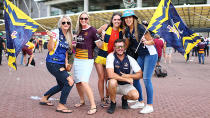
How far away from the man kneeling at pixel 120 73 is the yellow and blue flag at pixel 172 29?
836 mm

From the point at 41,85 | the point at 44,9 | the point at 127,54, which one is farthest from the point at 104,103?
the point at 44,9

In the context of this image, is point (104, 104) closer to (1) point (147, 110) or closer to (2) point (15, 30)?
(1) point (147, 110)

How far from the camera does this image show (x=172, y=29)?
167 inches

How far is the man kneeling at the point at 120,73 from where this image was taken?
12.8 feet

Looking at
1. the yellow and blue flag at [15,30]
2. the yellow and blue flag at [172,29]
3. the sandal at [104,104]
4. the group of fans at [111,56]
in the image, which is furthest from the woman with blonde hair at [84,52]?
the yellow and blue flag at [172,29]

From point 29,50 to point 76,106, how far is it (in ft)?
26.5

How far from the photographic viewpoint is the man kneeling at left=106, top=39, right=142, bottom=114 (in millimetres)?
3910

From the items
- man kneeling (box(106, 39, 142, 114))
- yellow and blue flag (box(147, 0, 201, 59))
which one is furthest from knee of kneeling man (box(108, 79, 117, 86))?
yellow and blue flag (box(147, 0, 201, 59))

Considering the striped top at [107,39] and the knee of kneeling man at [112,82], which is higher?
the striped top at [107,39]

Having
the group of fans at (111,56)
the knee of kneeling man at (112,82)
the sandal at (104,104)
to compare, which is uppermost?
the group of fans at (111,56)

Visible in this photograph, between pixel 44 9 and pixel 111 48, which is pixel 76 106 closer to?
pixel 111 48

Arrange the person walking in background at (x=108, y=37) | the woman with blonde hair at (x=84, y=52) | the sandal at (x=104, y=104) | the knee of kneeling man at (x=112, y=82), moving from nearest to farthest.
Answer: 1. the knee of kneeling man at (x=112, y=82)
2. the woman with blonde hair at (x=84, y=52)
3. the person walking in background at (x=108, y=37)
4. the sandal at (x=104, y=104)

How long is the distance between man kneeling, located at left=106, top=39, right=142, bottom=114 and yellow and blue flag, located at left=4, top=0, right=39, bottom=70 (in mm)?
1696

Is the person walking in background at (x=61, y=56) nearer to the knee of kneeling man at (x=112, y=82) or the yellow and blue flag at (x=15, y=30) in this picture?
the yellow and blue flag at (x=15, y=30)
